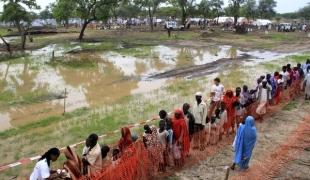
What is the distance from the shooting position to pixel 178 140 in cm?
989

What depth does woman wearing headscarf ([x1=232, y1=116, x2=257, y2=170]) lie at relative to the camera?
375 inches

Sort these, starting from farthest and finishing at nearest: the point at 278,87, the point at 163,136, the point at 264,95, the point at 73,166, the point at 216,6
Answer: the point at 216,6, the point at 278,87, the point at 264,95, the point at 163,136, the point at 73,166

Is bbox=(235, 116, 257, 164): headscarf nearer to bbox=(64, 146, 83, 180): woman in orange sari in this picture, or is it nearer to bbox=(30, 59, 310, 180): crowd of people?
bbox=(30, 59, 310, 180): crowd of people

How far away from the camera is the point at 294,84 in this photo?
17.2m

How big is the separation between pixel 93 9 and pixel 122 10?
31.2m

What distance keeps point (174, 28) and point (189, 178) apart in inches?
1842

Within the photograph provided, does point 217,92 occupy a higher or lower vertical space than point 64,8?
lower

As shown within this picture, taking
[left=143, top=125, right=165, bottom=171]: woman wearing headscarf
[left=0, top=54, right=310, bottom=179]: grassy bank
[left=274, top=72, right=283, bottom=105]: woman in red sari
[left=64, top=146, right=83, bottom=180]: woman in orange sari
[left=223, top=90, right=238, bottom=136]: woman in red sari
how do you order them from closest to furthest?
[left=64, top=146, right=83, bottom=180]: woman in orange sari, [left=143, top=125, right=165, bottom=171]: woman wearing headscarf, [left=0, top=54, right=310, bottom=179]: grassy bank, [left=223, top=90, right=238, bottom=136]: woman in red sari, [left=274, top=72, right=283, bottom=105]: woman in red sari

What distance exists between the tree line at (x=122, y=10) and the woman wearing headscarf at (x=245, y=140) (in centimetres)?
2962

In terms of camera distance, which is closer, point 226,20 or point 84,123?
point 84,123

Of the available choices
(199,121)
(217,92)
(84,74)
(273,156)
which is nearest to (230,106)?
(217,92)

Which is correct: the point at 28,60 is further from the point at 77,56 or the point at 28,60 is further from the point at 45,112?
the point at 45,112

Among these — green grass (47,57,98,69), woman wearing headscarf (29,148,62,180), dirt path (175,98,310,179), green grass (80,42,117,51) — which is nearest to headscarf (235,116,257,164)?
dirt path (175,98,310,179)

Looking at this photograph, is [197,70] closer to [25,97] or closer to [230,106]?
[25,97]
